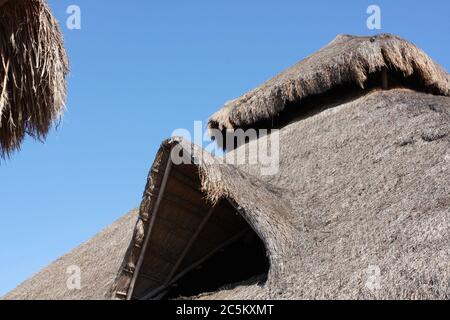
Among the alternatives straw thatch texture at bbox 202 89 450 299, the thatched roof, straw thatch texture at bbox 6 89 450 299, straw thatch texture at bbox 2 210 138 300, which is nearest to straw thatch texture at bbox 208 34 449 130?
straw thatch texture at bbox 202 89 450 299

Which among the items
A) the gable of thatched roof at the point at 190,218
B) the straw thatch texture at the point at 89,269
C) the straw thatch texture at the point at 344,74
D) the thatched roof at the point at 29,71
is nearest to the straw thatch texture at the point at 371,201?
the gable of thatched roof at the point at 190,218

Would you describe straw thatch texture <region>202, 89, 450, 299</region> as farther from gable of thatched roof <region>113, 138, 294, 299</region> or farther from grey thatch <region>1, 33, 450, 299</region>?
gable of thatched roof <region>113, 138, 294, 299</region>

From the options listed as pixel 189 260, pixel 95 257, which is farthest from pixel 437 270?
A: pixel 95 257

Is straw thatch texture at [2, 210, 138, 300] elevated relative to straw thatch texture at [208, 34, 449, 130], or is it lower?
lower

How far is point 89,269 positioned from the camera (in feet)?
29.7

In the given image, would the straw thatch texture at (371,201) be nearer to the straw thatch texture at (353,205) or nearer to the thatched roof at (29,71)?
the straw thatch texture at (353,205)

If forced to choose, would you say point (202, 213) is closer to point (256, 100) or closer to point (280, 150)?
point (280, 150)

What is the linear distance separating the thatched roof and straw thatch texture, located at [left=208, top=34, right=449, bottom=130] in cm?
589

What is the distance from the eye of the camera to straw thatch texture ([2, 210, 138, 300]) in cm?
823

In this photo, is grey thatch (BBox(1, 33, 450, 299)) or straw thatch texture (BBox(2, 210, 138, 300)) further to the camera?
straw thatch texture (BBox(2, 210, 138, 300))

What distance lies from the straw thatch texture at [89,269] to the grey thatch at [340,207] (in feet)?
0.16

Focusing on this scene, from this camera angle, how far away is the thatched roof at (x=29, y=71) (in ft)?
14.8

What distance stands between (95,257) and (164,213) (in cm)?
280

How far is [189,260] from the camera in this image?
25.1 ft
